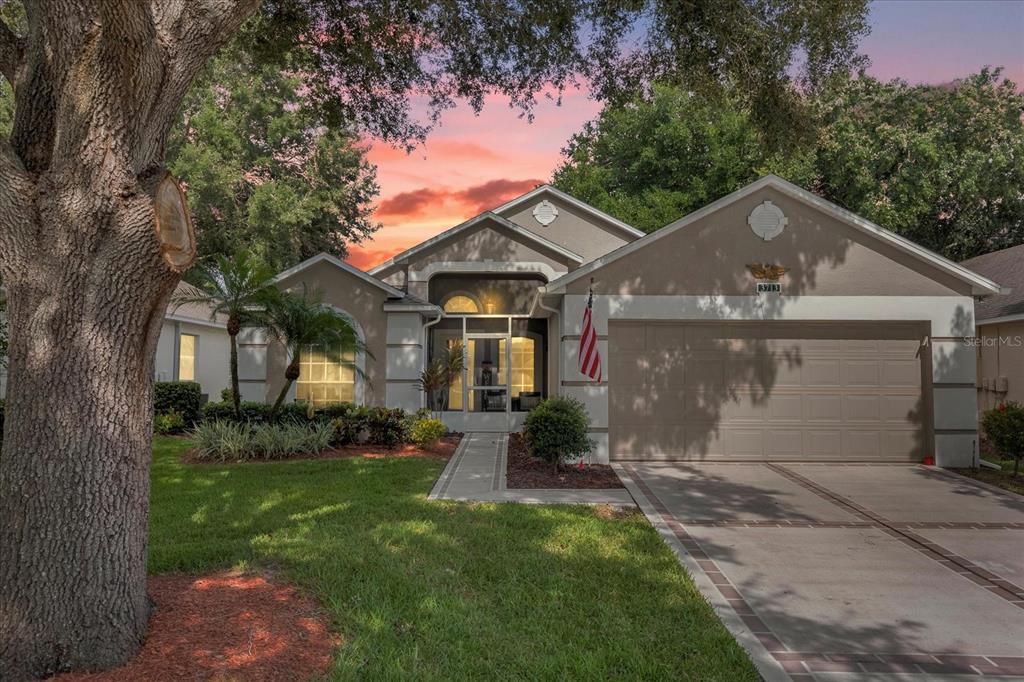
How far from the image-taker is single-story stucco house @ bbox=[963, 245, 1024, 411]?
553 inches

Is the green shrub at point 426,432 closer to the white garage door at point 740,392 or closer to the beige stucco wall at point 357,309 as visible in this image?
the beige stucco wall at point 357,309

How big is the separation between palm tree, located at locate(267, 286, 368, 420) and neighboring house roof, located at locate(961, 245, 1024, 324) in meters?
14.0

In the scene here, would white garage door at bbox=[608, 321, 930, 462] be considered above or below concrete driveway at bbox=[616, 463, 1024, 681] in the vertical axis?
above

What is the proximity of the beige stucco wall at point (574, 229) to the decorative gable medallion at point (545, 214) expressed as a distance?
9cm

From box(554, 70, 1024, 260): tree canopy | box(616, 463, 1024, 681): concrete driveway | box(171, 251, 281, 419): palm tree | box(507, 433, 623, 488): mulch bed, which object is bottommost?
box(616, 463, 1024, 681): concrete driveway

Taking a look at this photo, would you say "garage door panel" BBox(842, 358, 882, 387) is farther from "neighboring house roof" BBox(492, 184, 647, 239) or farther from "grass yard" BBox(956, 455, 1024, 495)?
"neighboring house roof" BBox(492, 184, 647, 239)

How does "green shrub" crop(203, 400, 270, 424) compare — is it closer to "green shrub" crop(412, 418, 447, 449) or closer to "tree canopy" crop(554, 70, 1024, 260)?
"green shrub" crop(412, 418, 447, 449)

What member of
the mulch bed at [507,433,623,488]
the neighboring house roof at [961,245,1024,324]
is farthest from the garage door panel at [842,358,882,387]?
the mulch bed at [507,433,623,488]

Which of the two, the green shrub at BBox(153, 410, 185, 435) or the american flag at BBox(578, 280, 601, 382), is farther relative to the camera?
the green shrub at BBox(153, 410, 185, 435)

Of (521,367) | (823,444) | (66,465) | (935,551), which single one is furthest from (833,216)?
(66,465)

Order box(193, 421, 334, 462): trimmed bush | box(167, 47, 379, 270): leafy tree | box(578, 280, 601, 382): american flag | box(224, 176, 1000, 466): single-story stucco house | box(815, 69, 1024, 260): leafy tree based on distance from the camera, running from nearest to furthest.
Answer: box(578, 280, 601, 382): american flag < box(224, 176, 1000, 466): single-story stucco house < box(193, 421, 334, 462): trimmed bush < box(815, 69, 1024, 260): leafy tree < box(167, 47, 379, 270): leafy tree

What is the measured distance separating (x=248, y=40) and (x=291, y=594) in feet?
28.1

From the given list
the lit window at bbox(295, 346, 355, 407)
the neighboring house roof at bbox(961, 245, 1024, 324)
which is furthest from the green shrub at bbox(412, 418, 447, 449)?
the neighboring house roof at bbox(961, 245, 1024, 324)

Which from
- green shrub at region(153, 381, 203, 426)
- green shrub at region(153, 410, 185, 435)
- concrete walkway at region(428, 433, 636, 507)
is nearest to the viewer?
concrete walkway at region(428, 433, 636, 507)
